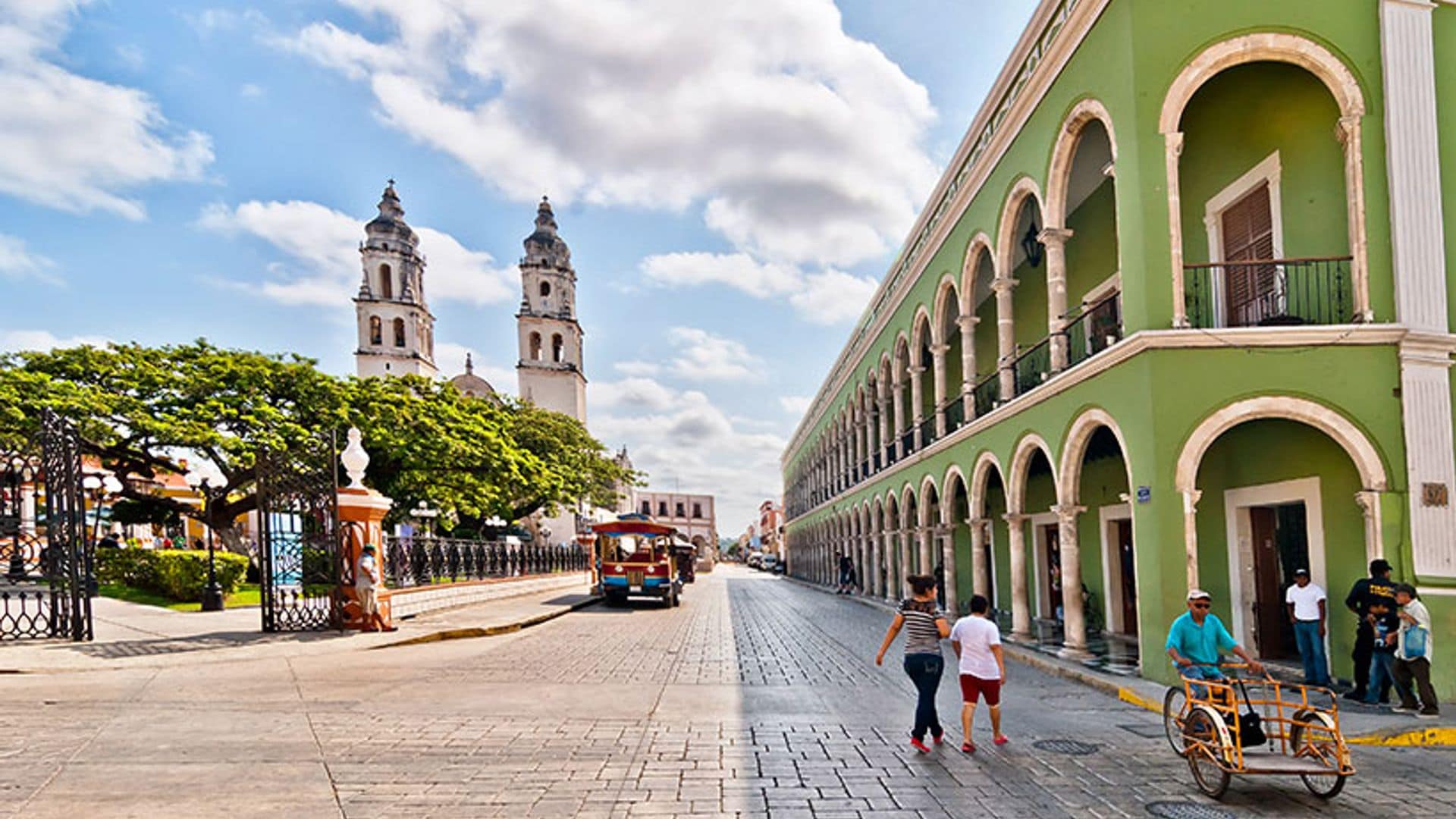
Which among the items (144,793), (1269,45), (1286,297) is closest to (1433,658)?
(1286,297)

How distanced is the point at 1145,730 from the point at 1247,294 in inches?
268

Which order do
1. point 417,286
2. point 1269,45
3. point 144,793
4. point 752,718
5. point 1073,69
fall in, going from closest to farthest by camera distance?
point 144,793
point 752,718
point 1269,45
point 1073,69
point 417,286

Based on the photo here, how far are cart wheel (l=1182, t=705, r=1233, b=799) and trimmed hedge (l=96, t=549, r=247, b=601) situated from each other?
21.9m

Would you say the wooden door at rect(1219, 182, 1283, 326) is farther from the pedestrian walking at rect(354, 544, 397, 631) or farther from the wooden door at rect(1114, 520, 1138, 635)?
the pedestrian walking at rect(354, 544, 397, 631)

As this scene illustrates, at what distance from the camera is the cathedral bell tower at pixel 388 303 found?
6028 cm

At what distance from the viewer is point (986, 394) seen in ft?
61.4

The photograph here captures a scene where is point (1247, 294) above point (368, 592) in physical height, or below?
above

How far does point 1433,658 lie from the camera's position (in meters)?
9.96

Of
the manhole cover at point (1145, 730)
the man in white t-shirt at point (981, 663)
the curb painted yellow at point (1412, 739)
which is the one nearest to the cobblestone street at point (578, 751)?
the manhole cover at point (1145, 730)

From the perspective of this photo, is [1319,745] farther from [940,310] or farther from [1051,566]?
[940,310]

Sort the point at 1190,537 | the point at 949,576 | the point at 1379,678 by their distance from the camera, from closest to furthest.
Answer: the point at 1379,678 → the point at 1190,537 → the point at 949,576

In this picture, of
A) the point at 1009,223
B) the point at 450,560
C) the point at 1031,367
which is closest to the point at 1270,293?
the point at 1009,223

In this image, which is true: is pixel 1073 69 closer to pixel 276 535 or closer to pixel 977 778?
pixel 977 778

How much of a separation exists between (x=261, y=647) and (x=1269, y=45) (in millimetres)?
16193
